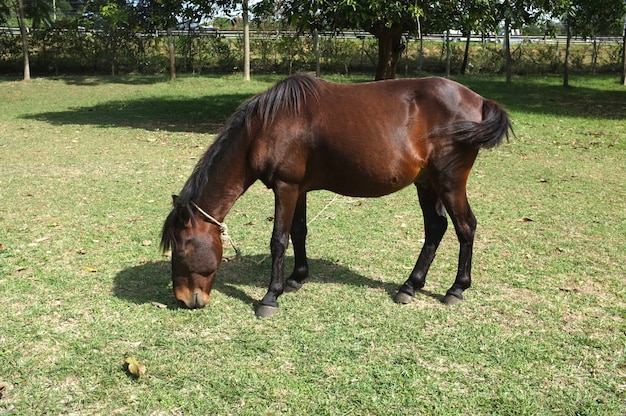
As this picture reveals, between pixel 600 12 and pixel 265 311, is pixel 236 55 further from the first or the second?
pixel 265 311

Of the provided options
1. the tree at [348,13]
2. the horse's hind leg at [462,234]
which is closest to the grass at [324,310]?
the horse's hind leg at [462,234]

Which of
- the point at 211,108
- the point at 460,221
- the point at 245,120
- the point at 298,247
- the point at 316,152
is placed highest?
the point at 245,120

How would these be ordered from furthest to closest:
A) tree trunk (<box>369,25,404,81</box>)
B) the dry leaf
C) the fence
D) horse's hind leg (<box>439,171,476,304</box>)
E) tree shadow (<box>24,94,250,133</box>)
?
the fence
tree shadow (<box>24,94,250,133</box>)
tree trunk (<box>369,25,404,81</box>)
horse's hind leg (<box>439,171,476,304</box>)
the dry leaf

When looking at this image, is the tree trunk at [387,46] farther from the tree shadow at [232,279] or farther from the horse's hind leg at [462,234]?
the horse's hind leg at [462,234]

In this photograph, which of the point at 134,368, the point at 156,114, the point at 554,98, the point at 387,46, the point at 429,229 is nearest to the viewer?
the point at 134,368

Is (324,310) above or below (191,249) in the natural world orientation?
below

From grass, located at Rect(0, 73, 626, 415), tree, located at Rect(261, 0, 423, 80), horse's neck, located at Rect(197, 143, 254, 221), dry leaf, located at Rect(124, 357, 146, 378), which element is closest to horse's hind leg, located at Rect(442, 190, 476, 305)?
grass, located at Rect(0, 73, 626, 415)

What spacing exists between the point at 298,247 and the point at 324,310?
2.33 feet

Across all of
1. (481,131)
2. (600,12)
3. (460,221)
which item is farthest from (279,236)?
(600,12)

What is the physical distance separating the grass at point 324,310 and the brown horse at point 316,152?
1.81 ft

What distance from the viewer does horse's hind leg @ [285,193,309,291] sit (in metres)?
4.89

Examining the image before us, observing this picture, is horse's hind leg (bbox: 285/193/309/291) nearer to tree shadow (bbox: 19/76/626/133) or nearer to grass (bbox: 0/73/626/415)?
grass (bbox: 0/73/626/415)

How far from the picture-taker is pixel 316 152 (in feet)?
14.3

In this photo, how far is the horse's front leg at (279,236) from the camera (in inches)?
171
